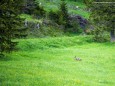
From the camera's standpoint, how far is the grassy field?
24.9m

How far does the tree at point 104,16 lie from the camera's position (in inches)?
2517

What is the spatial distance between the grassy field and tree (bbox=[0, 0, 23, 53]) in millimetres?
1686

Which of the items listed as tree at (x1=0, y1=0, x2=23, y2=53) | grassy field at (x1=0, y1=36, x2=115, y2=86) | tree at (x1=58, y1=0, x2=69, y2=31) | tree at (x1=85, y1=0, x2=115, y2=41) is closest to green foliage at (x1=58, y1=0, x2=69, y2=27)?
tree at (x1=58, y1=0, x2=69, y2=31)

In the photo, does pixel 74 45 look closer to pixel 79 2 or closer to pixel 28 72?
pixel 28 72

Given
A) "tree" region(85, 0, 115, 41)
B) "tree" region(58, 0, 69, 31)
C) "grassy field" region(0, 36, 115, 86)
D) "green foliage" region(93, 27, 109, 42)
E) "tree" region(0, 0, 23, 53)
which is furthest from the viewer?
"tree" region(58, 0, 69, 31)

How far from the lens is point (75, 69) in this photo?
33.0 meters

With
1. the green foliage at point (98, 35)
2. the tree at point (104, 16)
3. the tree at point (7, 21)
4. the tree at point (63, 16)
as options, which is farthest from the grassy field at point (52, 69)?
the tree at point (63, 16)

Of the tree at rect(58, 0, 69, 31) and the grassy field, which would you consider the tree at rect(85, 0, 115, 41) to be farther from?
the grassy field

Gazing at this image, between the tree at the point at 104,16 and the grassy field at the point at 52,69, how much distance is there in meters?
16.4

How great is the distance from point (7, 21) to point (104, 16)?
3417cm

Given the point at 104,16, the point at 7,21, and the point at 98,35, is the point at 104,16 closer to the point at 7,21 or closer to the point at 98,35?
the point at 98,35

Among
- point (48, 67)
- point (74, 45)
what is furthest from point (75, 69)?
point (74, 45)

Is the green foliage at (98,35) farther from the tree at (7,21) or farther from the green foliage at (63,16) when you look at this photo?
the tree at (7,21)

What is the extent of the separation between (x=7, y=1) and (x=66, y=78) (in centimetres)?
937
